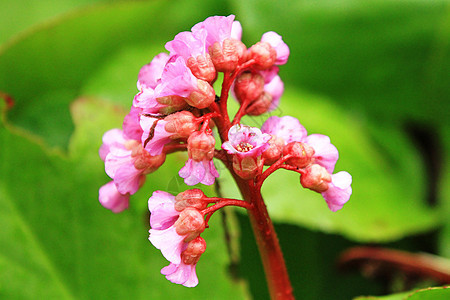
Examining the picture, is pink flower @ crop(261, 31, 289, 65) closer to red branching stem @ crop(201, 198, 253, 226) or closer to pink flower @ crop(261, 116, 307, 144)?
pink flower @ crop(261, 116, 307, 144)

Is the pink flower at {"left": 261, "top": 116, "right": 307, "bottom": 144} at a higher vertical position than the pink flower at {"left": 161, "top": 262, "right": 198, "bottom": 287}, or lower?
higher

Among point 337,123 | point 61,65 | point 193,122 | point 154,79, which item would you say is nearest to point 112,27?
point 61,65

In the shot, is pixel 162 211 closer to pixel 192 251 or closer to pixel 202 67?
pixel 192 251

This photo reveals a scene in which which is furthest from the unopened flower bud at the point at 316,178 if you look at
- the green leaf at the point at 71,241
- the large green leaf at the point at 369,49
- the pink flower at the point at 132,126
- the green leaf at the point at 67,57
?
the large green leaf at the point at 369,49

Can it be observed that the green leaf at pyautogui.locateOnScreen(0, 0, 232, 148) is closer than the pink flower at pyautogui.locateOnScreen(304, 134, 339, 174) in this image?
No

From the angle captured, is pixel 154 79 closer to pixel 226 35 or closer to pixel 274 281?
pixel 226 35

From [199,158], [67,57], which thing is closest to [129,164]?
[199,158]

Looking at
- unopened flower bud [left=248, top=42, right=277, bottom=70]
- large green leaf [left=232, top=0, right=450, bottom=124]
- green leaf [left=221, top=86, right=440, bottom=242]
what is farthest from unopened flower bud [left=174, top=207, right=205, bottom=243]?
large green leaf [left=232, top=0, right=450, bottom=124]
